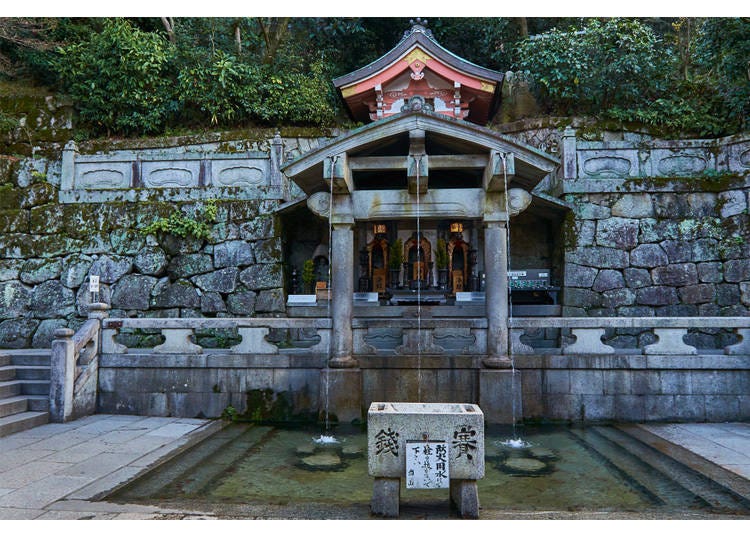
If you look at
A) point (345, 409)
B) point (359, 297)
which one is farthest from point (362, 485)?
point (359, 297)

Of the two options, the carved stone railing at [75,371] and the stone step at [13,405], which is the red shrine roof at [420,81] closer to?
the carved stone railing at [75,371]

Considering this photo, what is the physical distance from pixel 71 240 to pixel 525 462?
44.0ft

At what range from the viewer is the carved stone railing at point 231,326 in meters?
8.86

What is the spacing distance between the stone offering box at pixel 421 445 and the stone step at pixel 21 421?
6344mm

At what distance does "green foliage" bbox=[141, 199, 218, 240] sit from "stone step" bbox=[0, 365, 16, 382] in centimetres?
544

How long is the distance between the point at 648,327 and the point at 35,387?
1106cm

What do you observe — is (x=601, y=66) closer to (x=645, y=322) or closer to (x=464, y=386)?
(x=645, y=322)

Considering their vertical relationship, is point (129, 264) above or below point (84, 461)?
above

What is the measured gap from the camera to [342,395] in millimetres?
8508

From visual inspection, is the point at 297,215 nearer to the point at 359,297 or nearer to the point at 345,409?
the point at 359,297

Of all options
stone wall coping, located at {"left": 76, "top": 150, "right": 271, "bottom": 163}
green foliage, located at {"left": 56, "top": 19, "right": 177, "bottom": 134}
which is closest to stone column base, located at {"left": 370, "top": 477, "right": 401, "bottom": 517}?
stone wall coping, located at {"left": 76, "top": 150, "right": 271, "bottom": 163}

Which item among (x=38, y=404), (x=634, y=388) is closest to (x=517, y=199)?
(x=634, y=388)

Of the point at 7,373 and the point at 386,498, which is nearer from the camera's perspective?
the point at 386,498

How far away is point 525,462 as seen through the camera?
654 cm
